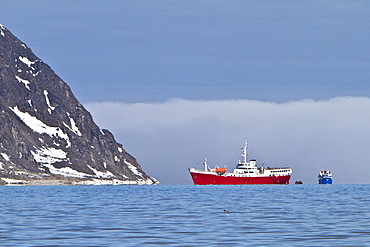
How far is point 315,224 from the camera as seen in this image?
182 ft

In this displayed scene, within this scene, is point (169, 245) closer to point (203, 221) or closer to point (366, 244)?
point (366, 244)

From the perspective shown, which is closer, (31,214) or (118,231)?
(118,231)

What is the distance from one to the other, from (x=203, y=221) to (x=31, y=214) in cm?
1973

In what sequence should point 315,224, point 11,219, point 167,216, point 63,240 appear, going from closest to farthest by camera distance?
point 63,240, point 315,224, point 11,219, point 167,216

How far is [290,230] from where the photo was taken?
50.2m

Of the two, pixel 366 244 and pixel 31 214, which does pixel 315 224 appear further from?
pixel 31 214

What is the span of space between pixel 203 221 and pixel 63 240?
17388mm

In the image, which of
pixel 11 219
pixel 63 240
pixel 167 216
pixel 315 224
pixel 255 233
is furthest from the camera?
pixel 167 216

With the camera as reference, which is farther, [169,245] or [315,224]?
[315,224]

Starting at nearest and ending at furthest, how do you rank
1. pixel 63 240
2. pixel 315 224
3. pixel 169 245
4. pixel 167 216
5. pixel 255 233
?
pixel 169 245 < pixel 63 240 < pixel 255 233 < pixel 315 224 < pixel 167 216

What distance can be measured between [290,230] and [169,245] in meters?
12.6

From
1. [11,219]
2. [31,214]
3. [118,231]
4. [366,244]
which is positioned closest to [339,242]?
[366,244]

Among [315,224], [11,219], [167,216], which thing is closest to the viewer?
[315,224]

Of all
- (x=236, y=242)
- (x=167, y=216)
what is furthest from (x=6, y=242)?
(x=167, y=216)
